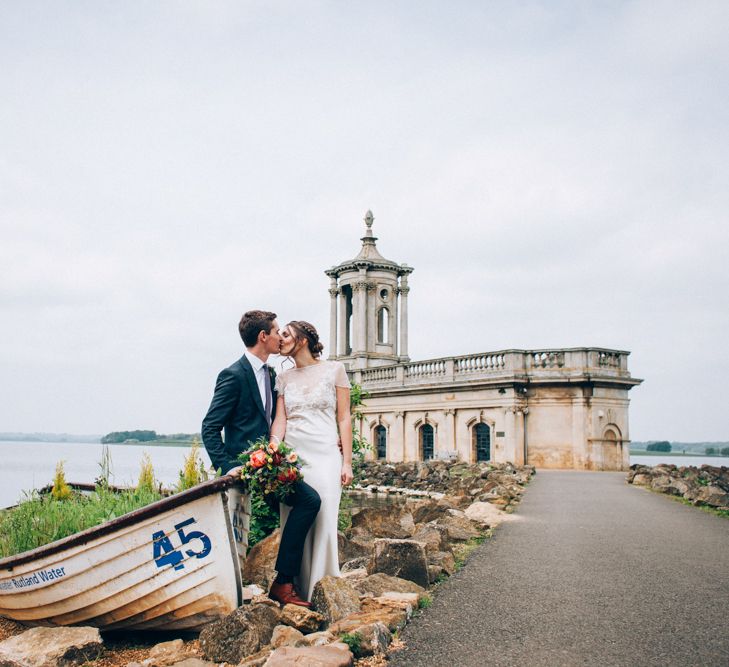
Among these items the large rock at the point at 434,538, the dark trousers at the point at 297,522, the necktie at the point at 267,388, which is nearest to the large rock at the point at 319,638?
the dark trousers at the point at 297,522

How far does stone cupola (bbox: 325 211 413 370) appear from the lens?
133ft

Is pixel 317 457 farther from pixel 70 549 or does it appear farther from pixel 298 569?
pixel 70 549

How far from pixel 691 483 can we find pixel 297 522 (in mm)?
14781

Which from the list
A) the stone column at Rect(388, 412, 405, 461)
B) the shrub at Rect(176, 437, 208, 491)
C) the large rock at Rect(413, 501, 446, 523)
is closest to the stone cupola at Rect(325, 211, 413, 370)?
the stone column at Rect(388, 412, 405, 461)

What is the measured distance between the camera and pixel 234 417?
249 inches

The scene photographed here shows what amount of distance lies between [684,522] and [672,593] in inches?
226

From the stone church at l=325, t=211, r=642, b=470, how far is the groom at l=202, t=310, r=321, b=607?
73.8 feet

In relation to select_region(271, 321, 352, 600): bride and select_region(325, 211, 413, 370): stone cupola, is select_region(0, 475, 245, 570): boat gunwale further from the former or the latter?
select_region(325, 211, 413, 370): stone cupola

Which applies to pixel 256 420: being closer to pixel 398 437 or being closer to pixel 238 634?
pixel 238 634

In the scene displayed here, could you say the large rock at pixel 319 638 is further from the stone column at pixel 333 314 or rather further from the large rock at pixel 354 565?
the stone column at pixel 333 314

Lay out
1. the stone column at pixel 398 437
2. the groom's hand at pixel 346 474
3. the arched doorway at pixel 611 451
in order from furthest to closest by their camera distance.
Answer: the stone column at pixel 398 437
the arched doorway at pixel 611 451
the groom's hand at pixel 346 474

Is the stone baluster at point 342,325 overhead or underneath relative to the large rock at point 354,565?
overhead

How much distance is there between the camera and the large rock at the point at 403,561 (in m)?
7.25

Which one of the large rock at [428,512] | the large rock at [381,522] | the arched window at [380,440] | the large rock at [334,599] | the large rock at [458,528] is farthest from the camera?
the arched window at [380,440]
